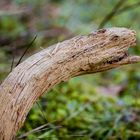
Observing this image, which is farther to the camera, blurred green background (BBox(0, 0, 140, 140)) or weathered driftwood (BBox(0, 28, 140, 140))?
blurred green background (BBox(0, 0, 140, 140))

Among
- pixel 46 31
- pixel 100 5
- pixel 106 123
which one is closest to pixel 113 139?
pixel 106 123

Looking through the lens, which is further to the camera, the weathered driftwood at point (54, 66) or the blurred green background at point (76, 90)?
the blurred green background at point (76, 90)

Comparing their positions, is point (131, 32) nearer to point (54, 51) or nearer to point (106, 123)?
point (54, 51)

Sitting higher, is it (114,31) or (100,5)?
(100,5)

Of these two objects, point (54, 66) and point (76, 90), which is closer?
point (54, 66)
